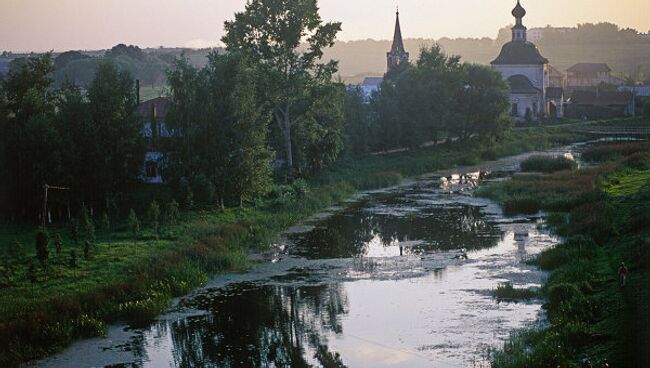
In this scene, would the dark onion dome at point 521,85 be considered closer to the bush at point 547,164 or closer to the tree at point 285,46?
the bush at point 547,164

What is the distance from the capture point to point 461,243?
127 feet

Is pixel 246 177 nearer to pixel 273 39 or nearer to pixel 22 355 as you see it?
pixel 273 39

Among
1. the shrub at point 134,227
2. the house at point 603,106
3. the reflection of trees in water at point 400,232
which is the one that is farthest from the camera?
the house at point 603,106

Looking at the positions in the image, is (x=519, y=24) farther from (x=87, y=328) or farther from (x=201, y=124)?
(x=87, y=328)

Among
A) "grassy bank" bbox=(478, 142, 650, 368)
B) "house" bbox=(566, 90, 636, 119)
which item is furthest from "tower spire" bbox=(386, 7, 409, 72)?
"grassy bank" bbox=(478, 142, 650, 368)

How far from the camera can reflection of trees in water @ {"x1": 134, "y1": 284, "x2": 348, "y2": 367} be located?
78.2 ft

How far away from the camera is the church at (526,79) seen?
111 metres

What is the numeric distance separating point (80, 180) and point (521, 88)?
261 ft

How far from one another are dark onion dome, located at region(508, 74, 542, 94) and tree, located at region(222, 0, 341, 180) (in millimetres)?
58328

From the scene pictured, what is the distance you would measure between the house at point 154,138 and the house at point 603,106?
2762 inches

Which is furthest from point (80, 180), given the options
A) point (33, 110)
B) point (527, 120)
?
point (527, 120)

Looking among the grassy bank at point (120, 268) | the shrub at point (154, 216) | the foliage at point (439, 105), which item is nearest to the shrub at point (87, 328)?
the grassy bank at point (120, 268)

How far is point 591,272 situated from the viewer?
29406mm

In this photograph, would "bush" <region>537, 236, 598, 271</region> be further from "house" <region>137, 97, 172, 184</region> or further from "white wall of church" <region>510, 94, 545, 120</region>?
"white wall of church" <region>510, 94, 545, 120</region>
